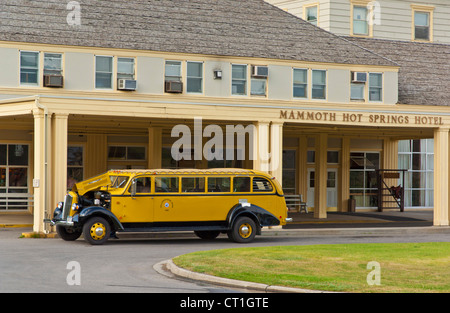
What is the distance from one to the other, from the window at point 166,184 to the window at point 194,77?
546cm

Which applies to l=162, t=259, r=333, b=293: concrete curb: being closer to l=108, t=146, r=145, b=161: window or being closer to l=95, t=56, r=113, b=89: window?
l=95, t=56, r=113, b=89: window

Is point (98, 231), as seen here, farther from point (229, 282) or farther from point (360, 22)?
point (360, 22)

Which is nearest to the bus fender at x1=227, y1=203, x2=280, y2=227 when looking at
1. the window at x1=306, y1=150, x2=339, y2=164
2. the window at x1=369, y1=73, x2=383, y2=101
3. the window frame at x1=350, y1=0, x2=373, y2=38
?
the window at x1=369, y1=73, x2=383, y2=101

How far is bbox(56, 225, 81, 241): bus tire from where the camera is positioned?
21955mm

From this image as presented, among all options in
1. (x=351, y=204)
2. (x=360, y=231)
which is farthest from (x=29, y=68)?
(x=351, y=204)

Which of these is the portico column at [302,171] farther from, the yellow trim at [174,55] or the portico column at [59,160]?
the portico column at [59,160]

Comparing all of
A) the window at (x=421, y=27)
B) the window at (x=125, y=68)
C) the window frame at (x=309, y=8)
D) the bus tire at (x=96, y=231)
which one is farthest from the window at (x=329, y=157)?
the bus tire at (x=96, y=231)

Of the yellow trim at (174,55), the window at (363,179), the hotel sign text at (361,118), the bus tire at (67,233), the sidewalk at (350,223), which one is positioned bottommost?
the sidewalk at (350,223)

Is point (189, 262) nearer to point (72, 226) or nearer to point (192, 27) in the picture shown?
point (72, 226)

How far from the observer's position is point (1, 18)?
24984 mm

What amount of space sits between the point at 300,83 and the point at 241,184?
673 cm

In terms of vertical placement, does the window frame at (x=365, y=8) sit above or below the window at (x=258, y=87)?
above

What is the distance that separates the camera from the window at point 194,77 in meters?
26.5

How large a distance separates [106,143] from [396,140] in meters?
15.5
